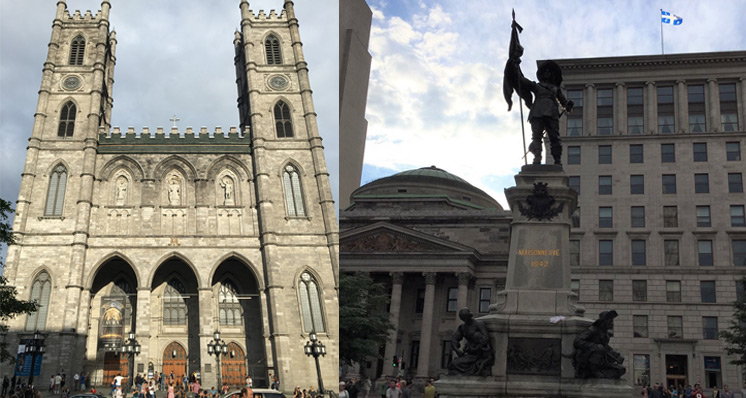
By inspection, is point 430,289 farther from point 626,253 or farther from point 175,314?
point 175,314

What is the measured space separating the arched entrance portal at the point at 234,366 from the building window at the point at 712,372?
108 ft

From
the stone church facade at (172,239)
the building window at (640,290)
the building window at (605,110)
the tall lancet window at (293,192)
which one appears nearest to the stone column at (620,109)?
the building window at (605,110)

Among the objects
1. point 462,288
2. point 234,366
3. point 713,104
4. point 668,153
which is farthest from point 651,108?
point 234,366

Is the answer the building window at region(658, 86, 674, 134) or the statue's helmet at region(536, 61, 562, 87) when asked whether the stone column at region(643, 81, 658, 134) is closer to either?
the building window at region(658, 86, 674, 134)

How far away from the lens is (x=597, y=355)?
546 inches

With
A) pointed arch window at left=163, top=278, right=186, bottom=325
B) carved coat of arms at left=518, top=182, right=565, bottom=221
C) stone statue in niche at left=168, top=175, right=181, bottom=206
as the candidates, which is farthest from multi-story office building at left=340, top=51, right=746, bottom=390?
carved coat of arms at left=518, top=182, right=565, bottom=221

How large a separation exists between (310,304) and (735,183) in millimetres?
33824

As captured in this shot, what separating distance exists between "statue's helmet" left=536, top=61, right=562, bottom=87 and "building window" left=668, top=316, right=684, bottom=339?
1724 inches

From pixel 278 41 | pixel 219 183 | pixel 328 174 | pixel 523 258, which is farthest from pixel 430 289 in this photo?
pixel 523 258

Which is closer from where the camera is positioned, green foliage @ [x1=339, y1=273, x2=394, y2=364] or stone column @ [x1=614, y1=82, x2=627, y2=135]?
green foliage @ [x1=339, y1=273, x2=394, y2=364]

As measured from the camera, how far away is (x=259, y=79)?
65.4 meters

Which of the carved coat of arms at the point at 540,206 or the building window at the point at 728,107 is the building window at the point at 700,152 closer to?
the building window at the point at 728,107

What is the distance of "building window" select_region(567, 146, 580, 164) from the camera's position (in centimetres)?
6167

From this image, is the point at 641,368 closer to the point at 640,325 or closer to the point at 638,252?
the point at 640,325
